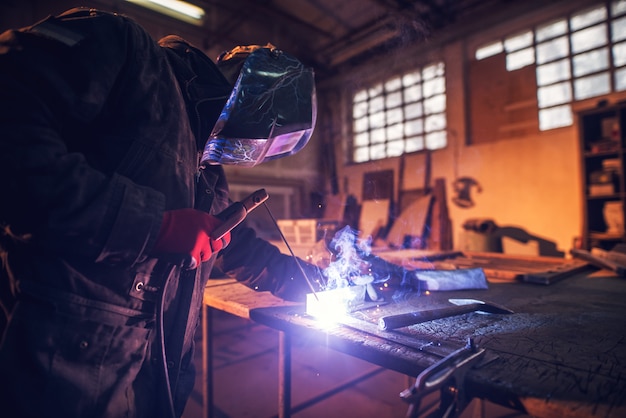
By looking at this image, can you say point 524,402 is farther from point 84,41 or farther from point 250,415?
point 250,415

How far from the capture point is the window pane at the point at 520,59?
5836mm

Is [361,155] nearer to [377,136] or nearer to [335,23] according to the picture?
[377,136]

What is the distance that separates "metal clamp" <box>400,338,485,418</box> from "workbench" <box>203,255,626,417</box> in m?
0.03

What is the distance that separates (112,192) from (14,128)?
0.24 m

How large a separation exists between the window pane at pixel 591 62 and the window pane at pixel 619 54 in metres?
0.09

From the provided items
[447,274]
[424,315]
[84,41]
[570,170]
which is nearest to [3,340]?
[84,41]

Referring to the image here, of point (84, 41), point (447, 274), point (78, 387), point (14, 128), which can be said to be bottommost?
point (78, 387)

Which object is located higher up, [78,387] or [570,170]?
[570,170]

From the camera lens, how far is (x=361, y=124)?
28.1 feet

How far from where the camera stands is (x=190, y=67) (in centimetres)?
123

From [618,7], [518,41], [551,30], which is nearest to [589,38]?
[618,7]

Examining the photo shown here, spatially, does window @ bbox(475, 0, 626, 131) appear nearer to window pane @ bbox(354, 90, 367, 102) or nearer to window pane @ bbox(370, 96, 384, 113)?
window pane @ bbox(370, 96, 384, 113)

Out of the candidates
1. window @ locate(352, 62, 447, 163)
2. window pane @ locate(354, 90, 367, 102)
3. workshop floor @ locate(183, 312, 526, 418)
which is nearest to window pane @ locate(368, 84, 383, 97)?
window @ locate(352, 62, 447, 163)

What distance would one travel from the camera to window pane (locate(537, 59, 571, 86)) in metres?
5.46
